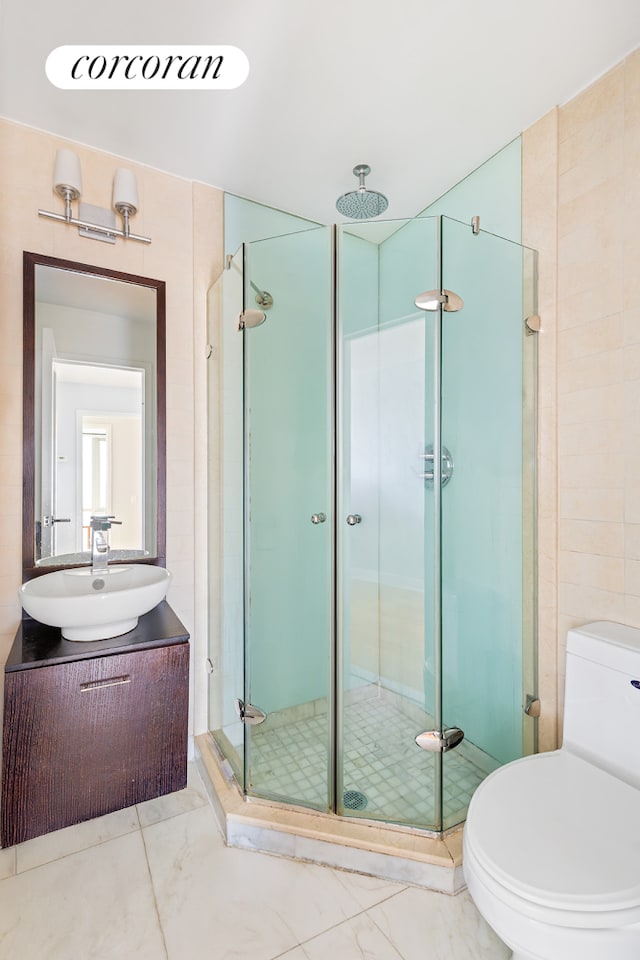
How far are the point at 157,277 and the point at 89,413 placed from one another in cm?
63

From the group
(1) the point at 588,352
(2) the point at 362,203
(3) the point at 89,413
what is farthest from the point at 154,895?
(2) the point at 362,203

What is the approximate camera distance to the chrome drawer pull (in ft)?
4.56

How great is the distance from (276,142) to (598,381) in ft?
4.73

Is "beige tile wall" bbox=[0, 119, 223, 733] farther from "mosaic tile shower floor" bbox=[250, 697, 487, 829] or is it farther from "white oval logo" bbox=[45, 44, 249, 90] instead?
"mosaic tile shower floor" bbox=[250, 697, 487, 829]

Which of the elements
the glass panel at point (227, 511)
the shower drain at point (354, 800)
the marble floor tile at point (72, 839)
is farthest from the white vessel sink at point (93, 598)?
the shower drain at point (354, 800)

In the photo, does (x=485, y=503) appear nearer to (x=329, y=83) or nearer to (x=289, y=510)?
(x=289, y=510)

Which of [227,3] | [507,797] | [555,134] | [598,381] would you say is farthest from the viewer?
[555,134]

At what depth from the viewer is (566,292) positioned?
1.62 metres

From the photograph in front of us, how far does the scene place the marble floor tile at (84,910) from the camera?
3.98ft

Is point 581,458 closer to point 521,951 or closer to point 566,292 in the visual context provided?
point 566,292

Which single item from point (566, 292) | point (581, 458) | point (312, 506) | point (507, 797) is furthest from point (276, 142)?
point (507, 797)

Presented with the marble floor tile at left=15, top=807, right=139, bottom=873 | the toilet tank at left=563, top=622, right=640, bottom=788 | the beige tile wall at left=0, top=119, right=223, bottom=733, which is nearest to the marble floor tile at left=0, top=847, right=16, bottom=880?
the marble floor tile at left=15, top=807, right=139, bottom=873

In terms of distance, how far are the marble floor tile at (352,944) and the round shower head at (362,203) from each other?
101 inches

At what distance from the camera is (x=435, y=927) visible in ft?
4.16
